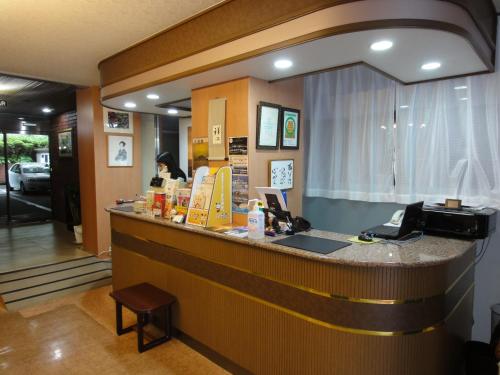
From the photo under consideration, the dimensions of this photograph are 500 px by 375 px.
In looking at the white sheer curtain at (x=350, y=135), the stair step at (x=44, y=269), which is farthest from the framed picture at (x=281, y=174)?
the stair step at (x=44, y=269)

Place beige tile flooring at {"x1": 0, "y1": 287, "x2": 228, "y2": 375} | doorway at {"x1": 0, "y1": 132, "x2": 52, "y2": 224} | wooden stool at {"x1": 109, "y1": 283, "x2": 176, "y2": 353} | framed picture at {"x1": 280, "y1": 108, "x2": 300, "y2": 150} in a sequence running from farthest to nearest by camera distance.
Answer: doorway at {"x1": 0, "y1": 132, "x2": 52, "y2": 224}, framed picture at {"x1": 280, "y1": 108, "x2": 300, "y2": 150}, wooden stool at {"x1": 109, "y1": 283, "x2": 176, "y2": 353}, beige tile flooring at {"x1": 0, "y1": 287, "x2": 228, "y2": 375}

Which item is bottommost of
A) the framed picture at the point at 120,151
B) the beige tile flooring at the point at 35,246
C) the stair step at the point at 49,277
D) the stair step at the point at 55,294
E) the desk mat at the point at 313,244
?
the stair step at the point at 55,294

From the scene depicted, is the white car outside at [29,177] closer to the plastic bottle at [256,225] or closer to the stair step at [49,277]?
the stair step at [49,277]

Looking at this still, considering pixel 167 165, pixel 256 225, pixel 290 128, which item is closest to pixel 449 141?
pixel 290 128

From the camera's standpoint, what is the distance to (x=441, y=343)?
198cm

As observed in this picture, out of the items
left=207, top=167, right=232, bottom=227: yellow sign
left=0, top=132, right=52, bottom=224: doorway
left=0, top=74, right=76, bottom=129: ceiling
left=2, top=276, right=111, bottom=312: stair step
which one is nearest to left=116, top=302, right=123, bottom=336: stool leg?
left=207, top=167, right=232, bottom=227: yellow sign

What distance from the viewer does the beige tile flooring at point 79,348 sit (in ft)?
8.50

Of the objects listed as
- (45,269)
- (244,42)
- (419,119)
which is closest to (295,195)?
(419,119)

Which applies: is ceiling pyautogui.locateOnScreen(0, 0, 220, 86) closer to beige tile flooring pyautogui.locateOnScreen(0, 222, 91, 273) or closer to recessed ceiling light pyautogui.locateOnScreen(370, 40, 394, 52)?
recessed ceiling light pyautogui.locateOnScreen(370, 40, 394, 52)

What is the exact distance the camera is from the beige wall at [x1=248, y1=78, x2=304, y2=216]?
2889 millimetres

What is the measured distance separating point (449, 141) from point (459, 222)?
0.86 m

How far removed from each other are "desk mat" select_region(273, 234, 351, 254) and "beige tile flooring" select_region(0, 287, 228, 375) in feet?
3.86

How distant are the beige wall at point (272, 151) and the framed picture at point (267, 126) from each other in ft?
0.13

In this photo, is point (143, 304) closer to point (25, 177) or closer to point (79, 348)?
point (79, 348)
